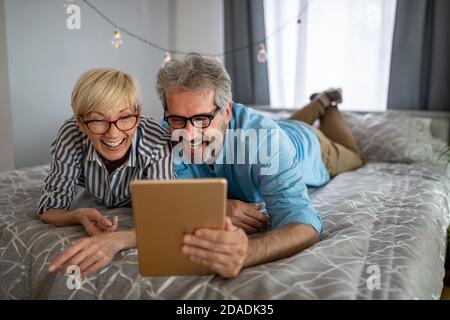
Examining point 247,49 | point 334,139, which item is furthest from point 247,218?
point 247,49

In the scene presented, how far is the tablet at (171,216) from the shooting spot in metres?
0.77

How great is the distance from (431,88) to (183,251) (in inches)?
93.6

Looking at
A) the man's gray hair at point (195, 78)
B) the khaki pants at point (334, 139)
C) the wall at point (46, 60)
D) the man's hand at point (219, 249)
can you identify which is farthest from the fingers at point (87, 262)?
the khaki pants at point (334, 139)

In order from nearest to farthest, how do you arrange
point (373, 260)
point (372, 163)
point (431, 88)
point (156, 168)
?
1. point (373, 260)
2. point (156, 168)
3. point (372, 163)
4. point (431, 88)

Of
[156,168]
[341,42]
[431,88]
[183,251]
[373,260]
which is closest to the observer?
[183,251]

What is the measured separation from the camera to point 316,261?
955 millimetres

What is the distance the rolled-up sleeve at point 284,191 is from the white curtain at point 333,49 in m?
1.87

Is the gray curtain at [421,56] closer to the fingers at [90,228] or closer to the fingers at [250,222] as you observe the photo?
the fingers at [250,222]

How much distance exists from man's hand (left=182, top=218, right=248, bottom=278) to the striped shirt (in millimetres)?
431

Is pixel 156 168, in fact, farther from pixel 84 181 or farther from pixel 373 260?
pixel 373 260

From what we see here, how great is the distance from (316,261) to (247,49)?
8.27 ft

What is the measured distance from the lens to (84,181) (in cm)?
141

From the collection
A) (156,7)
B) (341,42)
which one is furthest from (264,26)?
(156,7)

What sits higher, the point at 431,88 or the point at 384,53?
the point at 384,53
